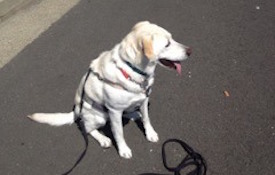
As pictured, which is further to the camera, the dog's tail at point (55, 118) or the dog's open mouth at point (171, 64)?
the dog's tail at point (55, 118)

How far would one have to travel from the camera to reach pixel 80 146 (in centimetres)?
429

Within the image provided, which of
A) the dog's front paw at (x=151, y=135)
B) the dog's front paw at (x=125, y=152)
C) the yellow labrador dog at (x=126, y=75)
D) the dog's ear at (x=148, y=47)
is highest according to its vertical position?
the dog's ear at (x=148, y=47)

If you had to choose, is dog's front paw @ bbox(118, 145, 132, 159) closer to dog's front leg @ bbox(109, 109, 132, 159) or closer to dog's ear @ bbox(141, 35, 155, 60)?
dog's front leg @ bbox(109, 109, 132, 159)

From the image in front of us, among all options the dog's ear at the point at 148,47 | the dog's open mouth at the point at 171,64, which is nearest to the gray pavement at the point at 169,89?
the dog's open mouth at the point at 171,64

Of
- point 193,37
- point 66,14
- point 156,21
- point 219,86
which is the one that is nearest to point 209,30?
point 193,37

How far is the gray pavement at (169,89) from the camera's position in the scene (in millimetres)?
4062

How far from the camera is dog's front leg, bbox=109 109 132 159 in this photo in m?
3.76

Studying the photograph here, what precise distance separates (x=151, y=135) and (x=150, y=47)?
4.15 feet

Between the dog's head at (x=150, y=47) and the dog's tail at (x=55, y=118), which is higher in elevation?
the dog's head at (x=150, y=47)

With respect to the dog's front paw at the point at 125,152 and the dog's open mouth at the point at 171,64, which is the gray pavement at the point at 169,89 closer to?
the dog's front paw at the point at 125,152

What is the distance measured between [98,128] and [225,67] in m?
1.71

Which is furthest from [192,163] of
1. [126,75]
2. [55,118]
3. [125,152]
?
[55,118]

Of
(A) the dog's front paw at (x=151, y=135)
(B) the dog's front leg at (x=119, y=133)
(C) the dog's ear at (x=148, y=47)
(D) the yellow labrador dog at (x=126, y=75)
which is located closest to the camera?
(C) the dog's ear at (x=148, y=47)

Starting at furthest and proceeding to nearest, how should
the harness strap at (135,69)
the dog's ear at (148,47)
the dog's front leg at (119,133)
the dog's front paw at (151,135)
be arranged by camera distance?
the dog's front paw at (151,135) → the dog's front leg at (119,133) → the harness strap at (135,69) → the dog's ear at (148,47)
